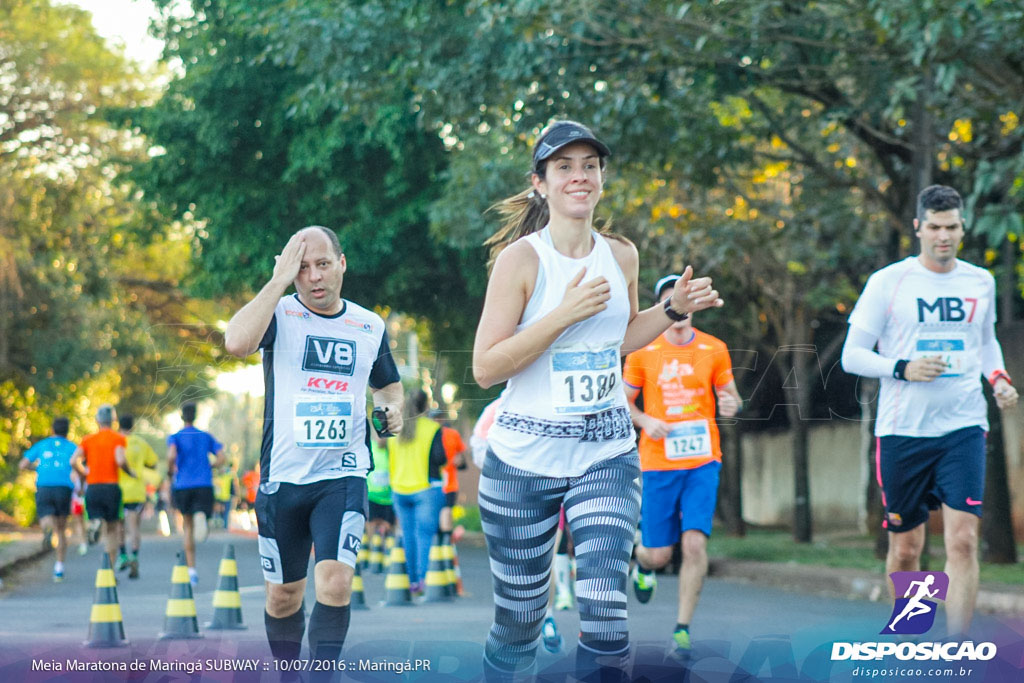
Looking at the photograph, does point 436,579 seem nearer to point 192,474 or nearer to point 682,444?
point 192,474

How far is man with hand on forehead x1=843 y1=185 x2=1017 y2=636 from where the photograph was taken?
7098 mm

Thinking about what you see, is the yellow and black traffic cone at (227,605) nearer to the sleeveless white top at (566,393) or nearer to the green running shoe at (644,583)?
the green running shoe at (644,583)

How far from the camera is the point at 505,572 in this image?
4.84 m

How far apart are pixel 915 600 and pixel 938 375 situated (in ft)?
3.33

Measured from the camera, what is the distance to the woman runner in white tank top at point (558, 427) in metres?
4.71

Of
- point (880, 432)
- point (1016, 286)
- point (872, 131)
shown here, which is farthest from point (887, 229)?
point (880, 432)

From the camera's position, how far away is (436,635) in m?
9.62

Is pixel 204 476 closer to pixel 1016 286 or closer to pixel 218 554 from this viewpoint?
pixel 218 554

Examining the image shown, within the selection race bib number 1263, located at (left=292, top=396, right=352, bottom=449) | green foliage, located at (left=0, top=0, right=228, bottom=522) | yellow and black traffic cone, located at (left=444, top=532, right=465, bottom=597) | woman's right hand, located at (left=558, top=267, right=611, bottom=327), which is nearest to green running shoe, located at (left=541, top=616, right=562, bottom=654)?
race bib number 1263, located at (left=292, top=396, right=352, bottom=449)

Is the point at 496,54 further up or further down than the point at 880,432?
further up

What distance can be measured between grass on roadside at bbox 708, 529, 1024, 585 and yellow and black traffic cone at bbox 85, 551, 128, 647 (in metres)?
7.01

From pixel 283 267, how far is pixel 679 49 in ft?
24.2

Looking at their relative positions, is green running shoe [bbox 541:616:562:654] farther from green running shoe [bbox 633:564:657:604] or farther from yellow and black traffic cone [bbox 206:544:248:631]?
yellow and black traffic cone [bbox 206:544:248:631]

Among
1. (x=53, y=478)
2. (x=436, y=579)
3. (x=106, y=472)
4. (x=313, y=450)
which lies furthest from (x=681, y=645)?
(x=53, y=478)
